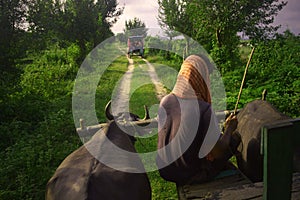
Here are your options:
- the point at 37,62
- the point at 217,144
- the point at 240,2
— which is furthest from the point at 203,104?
the point at 37,62

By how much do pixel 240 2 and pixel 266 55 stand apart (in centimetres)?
219

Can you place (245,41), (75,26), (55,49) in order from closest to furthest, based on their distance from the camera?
(245,41) < (75,26) < (55,49)

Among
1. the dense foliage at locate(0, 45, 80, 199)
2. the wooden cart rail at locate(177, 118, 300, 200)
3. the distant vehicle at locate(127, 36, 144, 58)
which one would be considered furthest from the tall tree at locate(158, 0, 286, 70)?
the distant vehicle at locate(127, 36, 144, 58)

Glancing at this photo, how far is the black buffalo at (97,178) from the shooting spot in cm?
235

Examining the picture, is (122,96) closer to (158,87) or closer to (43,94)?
(158,87)

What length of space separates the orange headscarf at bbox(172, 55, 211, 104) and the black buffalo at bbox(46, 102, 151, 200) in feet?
3.06

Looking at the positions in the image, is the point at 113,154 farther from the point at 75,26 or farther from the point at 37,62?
the point at 75,26

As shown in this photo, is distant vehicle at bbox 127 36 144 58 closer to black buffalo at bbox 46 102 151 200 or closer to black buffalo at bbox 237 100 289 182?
black buffalo at bbox 237 100 289 182

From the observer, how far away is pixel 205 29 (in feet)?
35.3

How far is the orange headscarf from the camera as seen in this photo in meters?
3.00

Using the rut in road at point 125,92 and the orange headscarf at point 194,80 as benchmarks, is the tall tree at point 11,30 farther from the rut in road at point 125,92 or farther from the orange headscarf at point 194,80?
the orange headscarf at point 194,80

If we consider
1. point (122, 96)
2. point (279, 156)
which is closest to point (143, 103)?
point (122, 96)

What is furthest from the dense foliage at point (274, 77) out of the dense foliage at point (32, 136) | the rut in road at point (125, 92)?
the dense foliage at point (32, 136)

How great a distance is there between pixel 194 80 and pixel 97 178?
1429 millimetres
